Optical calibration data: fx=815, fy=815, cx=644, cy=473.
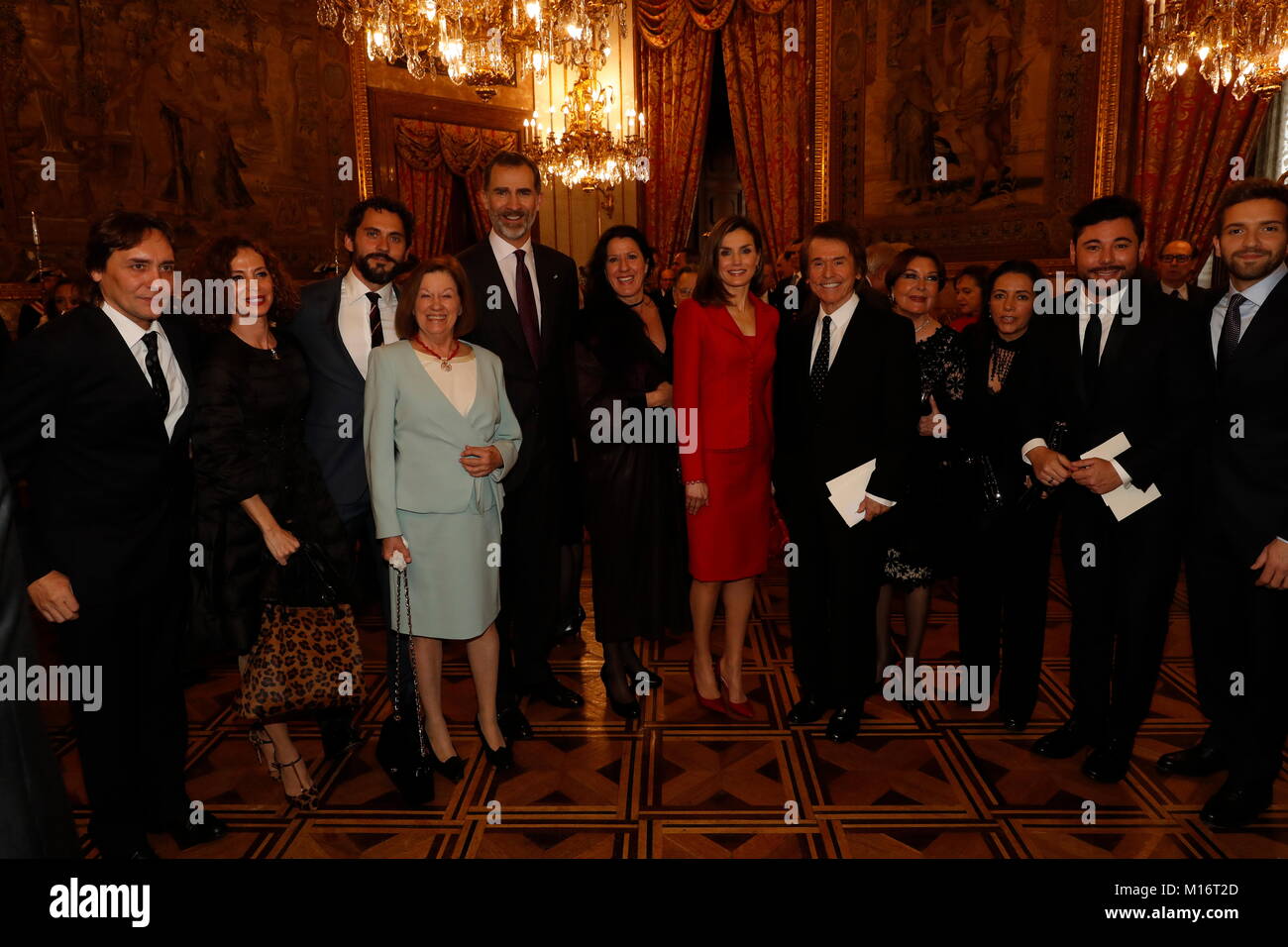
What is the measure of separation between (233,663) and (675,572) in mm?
2412

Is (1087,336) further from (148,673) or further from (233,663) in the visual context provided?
(233,663)

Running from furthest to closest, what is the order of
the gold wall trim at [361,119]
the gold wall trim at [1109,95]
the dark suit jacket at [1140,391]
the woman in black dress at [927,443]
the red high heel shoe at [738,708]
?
the gold wall trim at [361,119] → the gold wall trim at [1109,95] → the red high heel shoe at [738,708] → the woman in black dress at [927,443] → the dark suit jacket at [1140,391]

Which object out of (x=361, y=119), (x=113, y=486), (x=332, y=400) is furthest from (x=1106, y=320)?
(x=361, y=119)

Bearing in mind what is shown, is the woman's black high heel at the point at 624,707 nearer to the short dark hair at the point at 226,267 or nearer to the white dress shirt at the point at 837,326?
the white dress shirt at the point at 837,326

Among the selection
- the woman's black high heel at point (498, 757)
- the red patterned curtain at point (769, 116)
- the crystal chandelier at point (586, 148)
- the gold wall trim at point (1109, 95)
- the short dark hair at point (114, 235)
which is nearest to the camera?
the short dark hair at point (114, 235)

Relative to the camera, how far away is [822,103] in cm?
955

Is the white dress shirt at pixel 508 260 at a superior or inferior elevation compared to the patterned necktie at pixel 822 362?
superior

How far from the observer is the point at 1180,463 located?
268 centimetres

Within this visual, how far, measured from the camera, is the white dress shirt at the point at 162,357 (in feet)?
7.63

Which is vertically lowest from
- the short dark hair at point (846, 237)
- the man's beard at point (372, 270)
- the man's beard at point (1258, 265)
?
the man's beard at point (1258, 265)

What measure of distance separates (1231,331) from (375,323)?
2.85 m

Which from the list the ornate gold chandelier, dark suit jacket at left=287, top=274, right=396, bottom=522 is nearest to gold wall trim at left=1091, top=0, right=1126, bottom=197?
the ornate gold chandelier

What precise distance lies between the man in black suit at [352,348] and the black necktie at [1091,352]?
2.43 meters

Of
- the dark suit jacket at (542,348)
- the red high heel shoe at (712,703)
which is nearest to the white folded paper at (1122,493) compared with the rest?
the red high heel shoe at (712,703)
